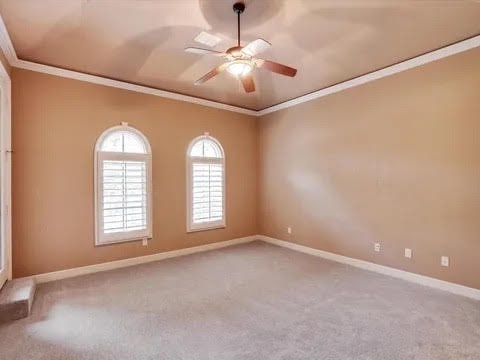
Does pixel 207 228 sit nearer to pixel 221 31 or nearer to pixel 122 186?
pixel 122 186

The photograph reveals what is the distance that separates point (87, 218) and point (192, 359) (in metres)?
2.96

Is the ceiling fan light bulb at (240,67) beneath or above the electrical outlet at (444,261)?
above

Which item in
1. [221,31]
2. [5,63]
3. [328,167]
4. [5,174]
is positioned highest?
[221,31]

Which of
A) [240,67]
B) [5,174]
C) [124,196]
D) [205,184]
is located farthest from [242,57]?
[5,174]

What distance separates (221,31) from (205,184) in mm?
3056

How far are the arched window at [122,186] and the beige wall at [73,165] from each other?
116mm

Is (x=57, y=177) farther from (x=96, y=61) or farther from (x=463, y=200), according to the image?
(x=463, y=200)

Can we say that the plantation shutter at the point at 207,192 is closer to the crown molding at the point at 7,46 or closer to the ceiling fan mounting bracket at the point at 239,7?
the crown molding at the point at 7,46

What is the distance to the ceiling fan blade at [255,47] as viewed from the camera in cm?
247

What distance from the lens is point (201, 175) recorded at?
216 inches

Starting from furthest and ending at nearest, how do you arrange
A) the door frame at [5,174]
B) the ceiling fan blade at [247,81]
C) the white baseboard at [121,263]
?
the white baseboard at [121,263] < the door frame at [5,174] < the ceiling fan blade at [247,81]

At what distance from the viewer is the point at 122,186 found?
4.48m

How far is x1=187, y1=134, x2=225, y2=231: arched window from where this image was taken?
5348 mm

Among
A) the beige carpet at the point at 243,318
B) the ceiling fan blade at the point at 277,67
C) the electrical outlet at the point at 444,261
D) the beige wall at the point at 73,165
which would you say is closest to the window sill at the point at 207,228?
the beige wall at the point at 73,165
